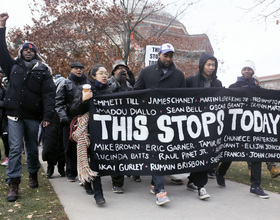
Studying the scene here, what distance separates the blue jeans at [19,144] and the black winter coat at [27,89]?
0.41 ft

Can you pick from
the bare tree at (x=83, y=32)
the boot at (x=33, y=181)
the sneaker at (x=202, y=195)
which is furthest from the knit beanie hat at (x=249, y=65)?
the bare tree at (x=83, y=32)

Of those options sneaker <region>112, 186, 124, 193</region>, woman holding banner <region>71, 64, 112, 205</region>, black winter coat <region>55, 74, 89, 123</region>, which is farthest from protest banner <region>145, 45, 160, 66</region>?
sneaker <region>112, 186, 124, 193</region>

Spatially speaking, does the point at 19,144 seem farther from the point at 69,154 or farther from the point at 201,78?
the point at 201,78

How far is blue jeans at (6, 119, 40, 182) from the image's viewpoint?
4.12 m

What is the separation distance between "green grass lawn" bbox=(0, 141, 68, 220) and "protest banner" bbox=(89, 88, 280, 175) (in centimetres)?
83

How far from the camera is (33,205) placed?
12.3 feet

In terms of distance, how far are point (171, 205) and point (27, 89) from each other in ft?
8.86

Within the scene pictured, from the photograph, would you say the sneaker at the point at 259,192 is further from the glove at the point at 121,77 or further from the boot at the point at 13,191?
the boot at the point at 13,191

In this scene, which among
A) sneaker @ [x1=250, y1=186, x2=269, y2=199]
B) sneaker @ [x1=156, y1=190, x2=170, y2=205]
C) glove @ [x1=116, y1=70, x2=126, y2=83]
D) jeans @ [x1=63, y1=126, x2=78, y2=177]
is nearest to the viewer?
sneaker @ [x1=156, y1=190, x2=170, y2=205]

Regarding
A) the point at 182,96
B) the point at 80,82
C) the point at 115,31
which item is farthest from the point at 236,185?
the point at 115,31

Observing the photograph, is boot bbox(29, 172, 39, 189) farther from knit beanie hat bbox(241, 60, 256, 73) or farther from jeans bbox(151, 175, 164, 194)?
knit beanie hat bbox(241, 60, 256, 73)

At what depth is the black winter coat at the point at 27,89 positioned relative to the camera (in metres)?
4.23

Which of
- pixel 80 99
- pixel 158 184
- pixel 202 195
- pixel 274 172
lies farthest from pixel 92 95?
pixel 274 172

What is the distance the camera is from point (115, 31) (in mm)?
14352
